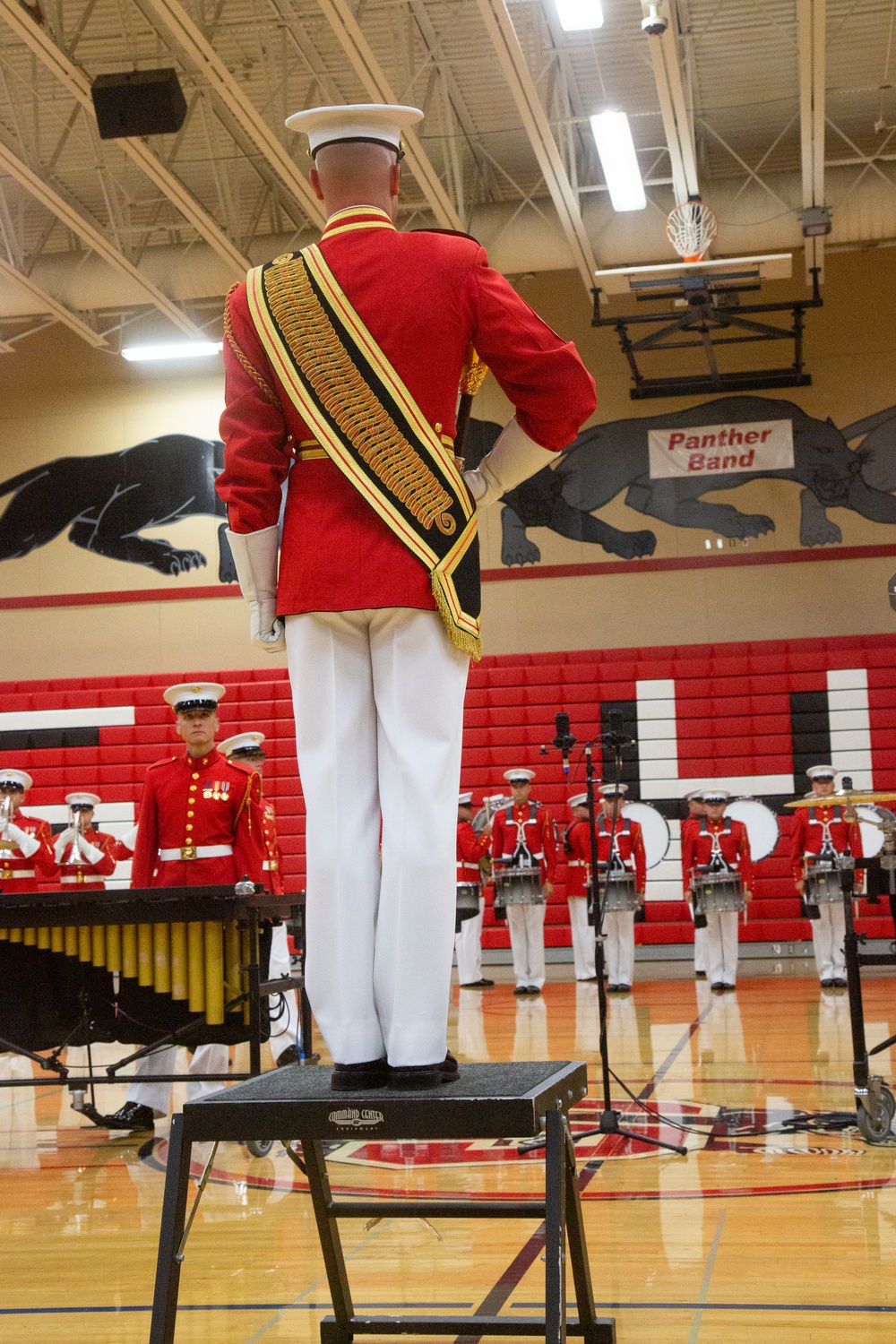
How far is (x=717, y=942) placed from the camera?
11.7m

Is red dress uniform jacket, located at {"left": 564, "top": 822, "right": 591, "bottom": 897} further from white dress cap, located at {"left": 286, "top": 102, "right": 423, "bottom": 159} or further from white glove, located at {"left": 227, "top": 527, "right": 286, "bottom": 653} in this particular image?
white dress cap, located at {"left": 286, "top": 102, "right": 423, "bottom": 159}

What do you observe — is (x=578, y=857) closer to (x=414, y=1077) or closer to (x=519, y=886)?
(x=519, y=886)

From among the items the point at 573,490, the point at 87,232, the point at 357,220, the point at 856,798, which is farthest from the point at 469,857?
the point at 357,220

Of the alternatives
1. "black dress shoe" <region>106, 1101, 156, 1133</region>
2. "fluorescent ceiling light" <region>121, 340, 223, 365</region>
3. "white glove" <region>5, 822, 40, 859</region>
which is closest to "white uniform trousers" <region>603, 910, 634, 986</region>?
"white glove" <region>5, 822, 40, 859</region>

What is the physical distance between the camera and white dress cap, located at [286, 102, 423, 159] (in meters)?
2.58

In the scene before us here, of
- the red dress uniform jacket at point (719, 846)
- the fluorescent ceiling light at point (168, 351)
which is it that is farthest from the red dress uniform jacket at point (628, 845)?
the fluorescent ceiling light at point (168, 351)

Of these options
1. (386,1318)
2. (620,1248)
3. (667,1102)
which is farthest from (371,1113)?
(667,1102)

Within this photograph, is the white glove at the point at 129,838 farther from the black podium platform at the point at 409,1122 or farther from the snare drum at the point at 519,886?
the black podium platform at the point at 409,1122

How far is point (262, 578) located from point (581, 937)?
34.0 ft

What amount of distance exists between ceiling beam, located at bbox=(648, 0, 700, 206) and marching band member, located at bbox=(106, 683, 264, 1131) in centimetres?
610

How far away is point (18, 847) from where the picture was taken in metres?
9.23

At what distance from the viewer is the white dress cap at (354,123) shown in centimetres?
258

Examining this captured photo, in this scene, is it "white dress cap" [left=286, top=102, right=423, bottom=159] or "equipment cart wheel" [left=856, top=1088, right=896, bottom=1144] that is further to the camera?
"equipment cart wheel" [left=856, top=1088, right=896, bottom=1144]

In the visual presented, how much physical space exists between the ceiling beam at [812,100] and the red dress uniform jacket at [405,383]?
26.6ft
